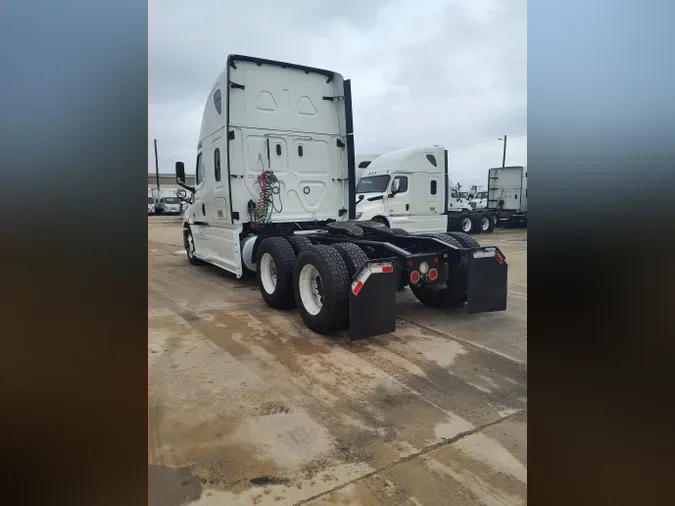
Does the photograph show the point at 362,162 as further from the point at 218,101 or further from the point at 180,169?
the point at 218,101

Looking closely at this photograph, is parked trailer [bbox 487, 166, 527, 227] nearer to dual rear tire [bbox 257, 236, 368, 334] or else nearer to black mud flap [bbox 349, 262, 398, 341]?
dual rear tire [bbox 257, 236, 368, 334]

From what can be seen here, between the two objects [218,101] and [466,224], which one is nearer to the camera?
[218,101]

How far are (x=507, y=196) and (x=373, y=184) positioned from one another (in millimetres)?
10757

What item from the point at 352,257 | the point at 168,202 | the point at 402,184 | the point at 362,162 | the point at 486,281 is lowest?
the point at 486,281

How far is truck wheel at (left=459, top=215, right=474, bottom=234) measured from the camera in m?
19.3

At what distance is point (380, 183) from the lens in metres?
13.6

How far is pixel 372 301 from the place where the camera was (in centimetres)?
443

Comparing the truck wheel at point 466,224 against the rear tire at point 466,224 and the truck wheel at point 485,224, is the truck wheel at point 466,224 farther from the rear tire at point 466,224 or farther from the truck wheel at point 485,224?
the truck wheel at point 485,224

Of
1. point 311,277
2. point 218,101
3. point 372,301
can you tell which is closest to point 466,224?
point 218,101

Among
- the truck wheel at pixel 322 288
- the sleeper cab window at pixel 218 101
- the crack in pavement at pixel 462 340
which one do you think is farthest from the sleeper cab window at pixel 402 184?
the truck wheel at pixel 322 288

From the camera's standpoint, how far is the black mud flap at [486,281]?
16.8 feet
